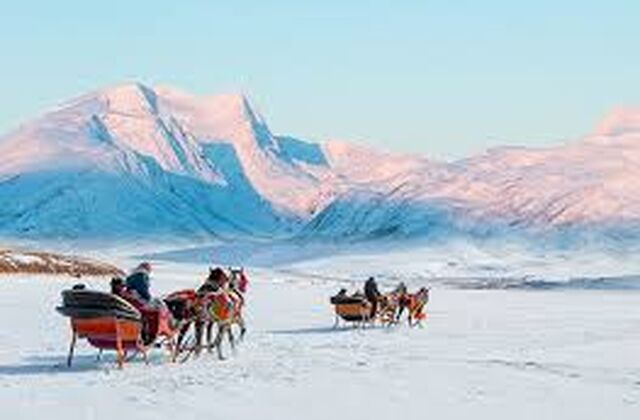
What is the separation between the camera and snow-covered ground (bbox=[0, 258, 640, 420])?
1620 centimetres

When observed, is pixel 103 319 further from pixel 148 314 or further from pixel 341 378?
pixel 341 378

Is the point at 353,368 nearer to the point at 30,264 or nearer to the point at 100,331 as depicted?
the point at 100,331

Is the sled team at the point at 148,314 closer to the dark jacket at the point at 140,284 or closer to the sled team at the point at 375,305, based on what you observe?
the dark jacket at the point at 140,284

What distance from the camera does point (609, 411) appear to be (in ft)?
54.5

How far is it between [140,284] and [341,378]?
4.12 m

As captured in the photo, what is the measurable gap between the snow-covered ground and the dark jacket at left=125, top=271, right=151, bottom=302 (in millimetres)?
1056

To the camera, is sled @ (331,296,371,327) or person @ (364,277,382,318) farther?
person @ (364,277,382,318)

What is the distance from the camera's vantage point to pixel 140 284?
21766 mm

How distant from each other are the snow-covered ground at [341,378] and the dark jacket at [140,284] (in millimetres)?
1056

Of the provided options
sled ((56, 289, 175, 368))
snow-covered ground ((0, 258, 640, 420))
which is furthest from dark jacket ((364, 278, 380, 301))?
sled ((56, 289, 175, 368))

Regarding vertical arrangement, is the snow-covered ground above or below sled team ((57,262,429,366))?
below

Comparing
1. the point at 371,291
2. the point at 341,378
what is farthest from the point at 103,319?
the point at 371,291

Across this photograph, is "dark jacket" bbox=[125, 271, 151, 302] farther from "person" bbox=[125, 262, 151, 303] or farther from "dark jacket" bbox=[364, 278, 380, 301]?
"dark jacket" bbox=[364, 278, 380, 301]

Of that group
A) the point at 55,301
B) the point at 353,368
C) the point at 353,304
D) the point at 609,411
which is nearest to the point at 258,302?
the point at 55,301
